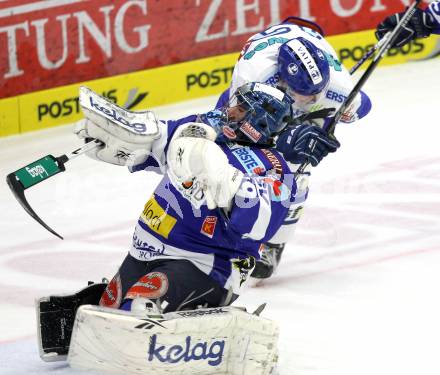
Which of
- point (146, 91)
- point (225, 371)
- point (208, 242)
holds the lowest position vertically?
point (146, 91)

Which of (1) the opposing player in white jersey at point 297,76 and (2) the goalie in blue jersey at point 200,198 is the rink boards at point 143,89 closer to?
(1) the opposing player in white jersey at point 297,76

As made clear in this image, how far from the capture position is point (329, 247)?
6836 mm

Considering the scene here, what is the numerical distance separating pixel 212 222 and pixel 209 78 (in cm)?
522

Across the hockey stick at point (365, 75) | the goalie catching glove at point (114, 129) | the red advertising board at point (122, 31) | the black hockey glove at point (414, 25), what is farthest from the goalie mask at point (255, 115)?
the red advertising board at point (122, 31)

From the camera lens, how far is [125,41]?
31.5ft

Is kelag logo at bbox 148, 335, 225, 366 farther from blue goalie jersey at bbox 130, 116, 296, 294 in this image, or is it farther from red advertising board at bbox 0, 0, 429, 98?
red advertising board at bbox 0, 0, 429, 98

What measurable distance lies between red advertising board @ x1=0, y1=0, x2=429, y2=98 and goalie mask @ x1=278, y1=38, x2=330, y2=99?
11.3ft

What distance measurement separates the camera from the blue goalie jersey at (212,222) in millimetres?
4715

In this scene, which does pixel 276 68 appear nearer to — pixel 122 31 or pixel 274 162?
pixel 274 162

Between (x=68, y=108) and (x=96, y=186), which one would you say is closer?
(x=96, y=186)

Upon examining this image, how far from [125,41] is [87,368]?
518 cm

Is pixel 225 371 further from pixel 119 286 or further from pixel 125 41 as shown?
pixel 125 41

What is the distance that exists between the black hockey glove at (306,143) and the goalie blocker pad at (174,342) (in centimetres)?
61

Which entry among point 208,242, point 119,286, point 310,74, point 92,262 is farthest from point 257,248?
point 92,262
